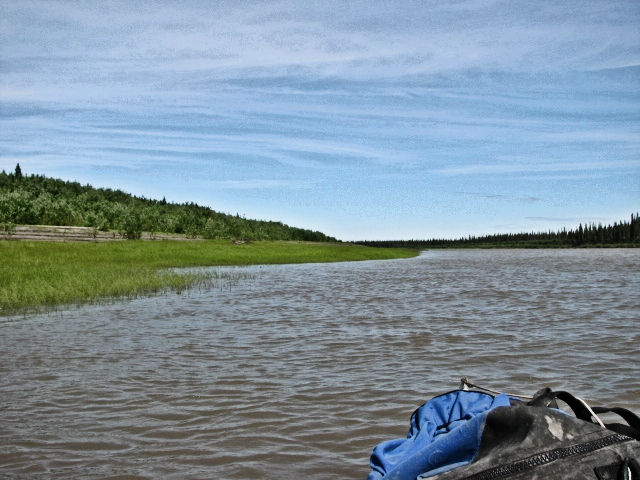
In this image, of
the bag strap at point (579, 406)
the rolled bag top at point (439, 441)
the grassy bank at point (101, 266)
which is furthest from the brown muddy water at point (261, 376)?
the grassy bank at point (101, 266)

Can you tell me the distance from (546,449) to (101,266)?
1175 inches

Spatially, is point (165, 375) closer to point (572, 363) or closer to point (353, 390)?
point (353, 390)

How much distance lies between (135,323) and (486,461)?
474 inches

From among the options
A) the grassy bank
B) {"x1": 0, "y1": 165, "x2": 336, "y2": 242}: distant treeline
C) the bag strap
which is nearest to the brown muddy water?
the bag strap

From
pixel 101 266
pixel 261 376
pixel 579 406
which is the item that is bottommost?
pixel 261 376

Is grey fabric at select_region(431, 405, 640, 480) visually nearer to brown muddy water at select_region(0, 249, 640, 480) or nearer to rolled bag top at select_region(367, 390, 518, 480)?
rolled bag top at select_region(367, 390, 518, 480)

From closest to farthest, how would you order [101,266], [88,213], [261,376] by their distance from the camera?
[261,376]
[101,266]
[88,213]

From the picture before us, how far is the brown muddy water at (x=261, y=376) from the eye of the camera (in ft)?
18.1

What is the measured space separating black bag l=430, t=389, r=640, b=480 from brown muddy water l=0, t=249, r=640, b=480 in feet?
6.40

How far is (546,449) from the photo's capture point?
3.17 meters

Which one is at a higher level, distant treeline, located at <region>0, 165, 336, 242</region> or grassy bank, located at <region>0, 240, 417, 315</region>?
distant treeline, located at <region>0, 165, 336, 242</region>

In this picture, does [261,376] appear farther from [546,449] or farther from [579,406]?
[546,449]

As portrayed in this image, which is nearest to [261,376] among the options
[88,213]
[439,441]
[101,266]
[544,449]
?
[439,441]

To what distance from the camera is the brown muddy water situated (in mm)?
5520
